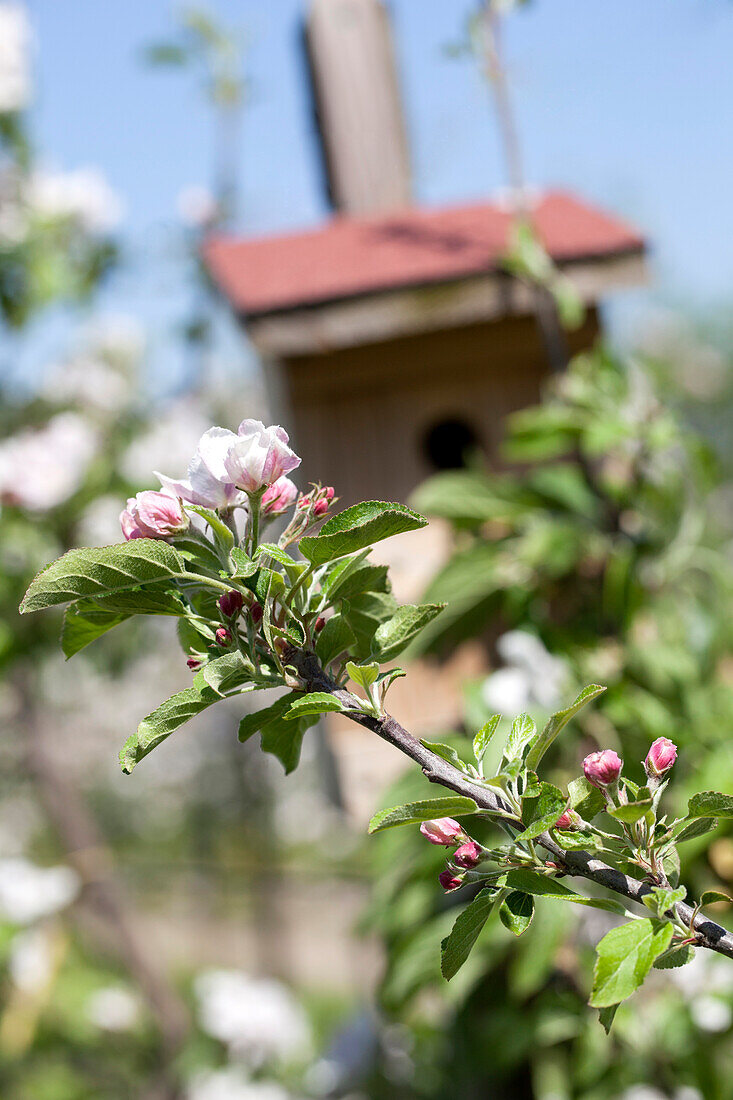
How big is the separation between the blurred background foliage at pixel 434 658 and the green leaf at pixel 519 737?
0.70 m

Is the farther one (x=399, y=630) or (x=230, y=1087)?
(x=230, y=1087)

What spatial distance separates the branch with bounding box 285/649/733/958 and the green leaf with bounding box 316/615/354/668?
5 centimetres

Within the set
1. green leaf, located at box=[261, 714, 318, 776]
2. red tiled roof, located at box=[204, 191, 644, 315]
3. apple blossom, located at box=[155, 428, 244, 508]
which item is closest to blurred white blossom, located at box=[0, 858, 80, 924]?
red tiled roof, located at box=[204, 191, 644, 315]

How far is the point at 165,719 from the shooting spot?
0.53 metres

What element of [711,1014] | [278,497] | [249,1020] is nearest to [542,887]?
[278,497]

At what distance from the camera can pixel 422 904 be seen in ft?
5.56

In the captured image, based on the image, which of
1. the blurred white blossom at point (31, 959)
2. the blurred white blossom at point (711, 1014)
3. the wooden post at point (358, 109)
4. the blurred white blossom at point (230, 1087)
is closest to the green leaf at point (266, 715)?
Answer: the blurred white blossom at point (711, 1014)

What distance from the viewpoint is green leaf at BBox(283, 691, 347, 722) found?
20.4 inches

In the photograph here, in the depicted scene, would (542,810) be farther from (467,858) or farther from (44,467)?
(44,467)

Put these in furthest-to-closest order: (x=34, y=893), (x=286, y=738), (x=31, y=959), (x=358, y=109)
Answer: (x=31, y=959)
(x=34, y=893)
(x=358, y=109)
(x=286, y=738)

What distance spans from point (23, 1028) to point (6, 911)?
0.63 metres

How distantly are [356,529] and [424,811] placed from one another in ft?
0.53

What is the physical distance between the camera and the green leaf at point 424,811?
53cm

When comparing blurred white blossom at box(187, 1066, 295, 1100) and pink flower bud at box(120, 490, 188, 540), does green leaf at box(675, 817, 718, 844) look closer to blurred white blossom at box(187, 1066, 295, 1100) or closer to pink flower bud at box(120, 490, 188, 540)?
pink flower bud at box(120, 490, 188, 540)
